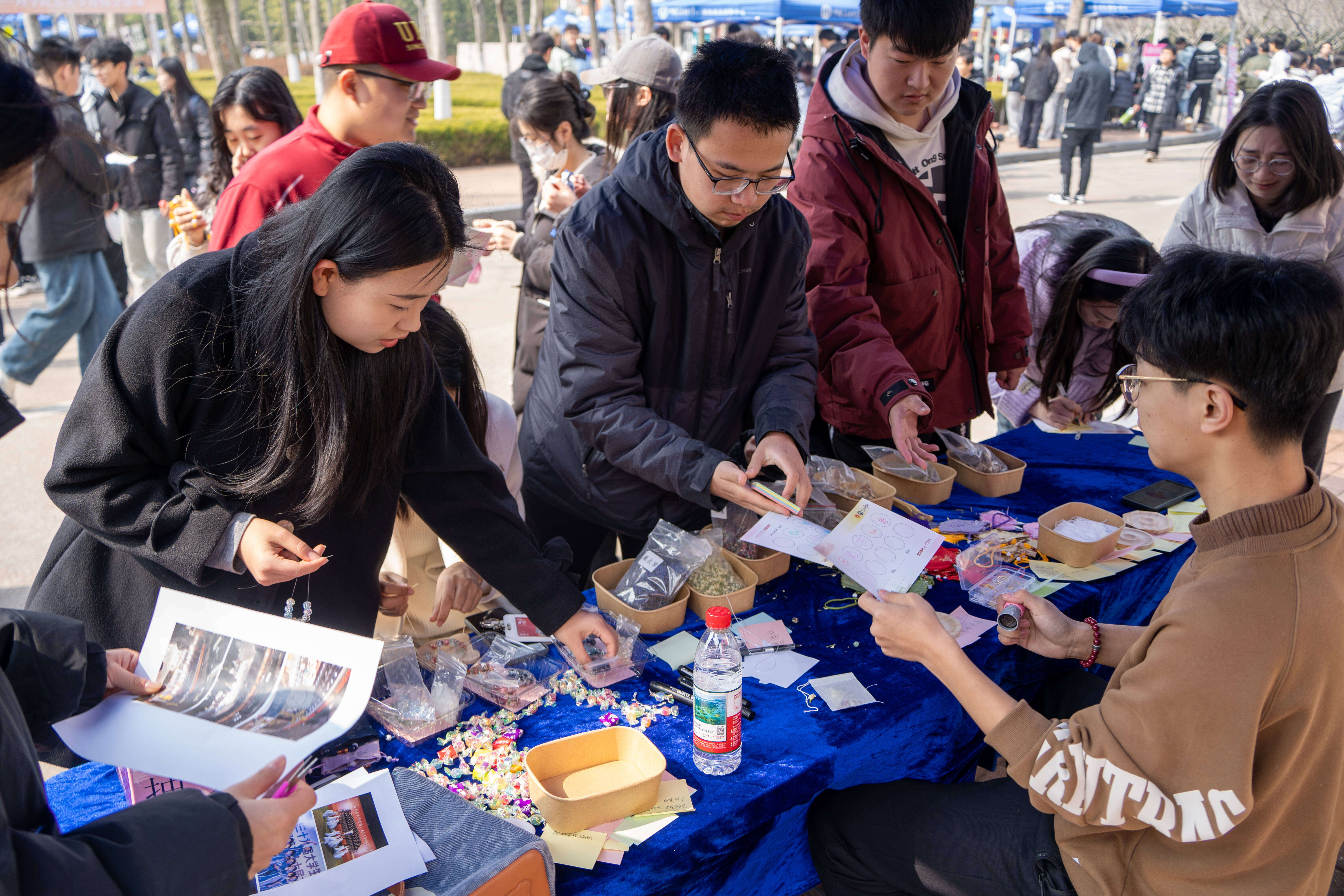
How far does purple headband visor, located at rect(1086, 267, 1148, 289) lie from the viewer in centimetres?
308

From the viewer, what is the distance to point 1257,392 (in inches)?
54.9

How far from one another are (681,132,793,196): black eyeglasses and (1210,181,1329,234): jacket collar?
2.46m

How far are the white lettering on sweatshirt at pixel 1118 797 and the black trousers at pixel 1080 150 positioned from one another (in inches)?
463

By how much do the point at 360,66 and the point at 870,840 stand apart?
8.46 ft

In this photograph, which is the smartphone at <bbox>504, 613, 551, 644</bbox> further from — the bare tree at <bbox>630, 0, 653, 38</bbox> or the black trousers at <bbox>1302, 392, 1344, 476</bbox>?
the bare tree at <bbox>630, 0, 653, 38</bbox>

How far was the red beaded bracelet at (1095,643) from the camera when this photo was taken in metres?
1.89

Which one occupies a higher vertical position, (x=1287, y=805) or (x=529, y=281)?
(x=529, y=281)

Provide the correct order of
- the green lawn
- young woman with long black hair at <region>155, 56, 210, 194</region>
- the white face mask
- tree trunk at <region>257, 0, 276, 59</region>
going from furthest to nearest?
1. tree trunk at <region>257, 0, 276, 59</region>
2. the green lawn
3. young woman with long black hair at <region>155, 56, 210, 194</region>
4. the white face mask

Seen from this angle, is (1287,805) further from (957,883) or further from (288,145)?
(288,145)

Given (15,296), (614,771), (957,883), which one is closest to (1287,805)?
(957,883)

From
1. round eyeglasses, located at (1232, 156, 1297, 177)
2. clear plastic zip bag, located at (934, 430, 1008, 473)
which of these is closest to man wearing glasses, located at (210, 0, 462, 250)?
clear plastic zip bag, located at (934, 430, 1008, 473)

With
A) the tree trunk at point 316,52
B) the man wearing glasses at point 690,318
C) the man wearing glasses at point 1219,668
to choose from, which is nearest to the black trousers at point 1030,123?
the tree trunk at point 316,52

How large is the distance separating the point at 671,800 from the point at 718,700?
180 mm

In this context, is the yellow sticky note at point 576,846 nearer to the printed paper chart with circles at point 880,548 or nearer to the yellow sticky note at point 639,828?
the yellow sticky note at point 639,828
